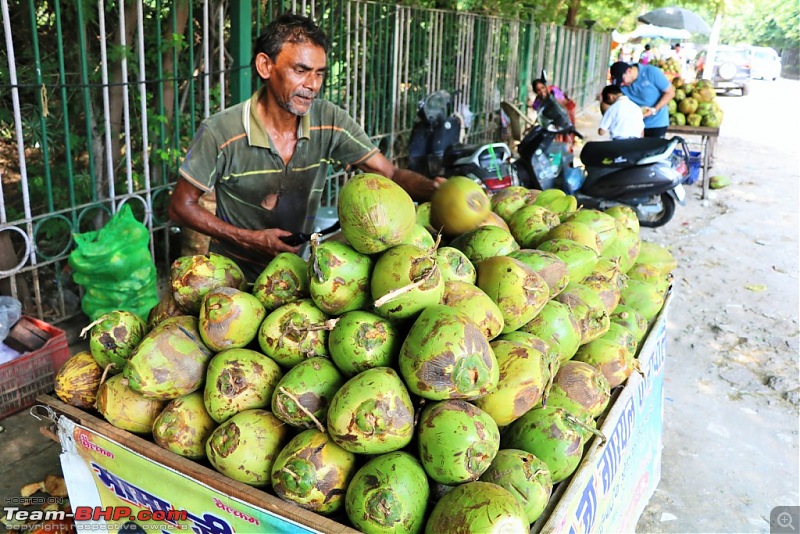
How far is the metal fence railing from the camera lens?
3.72 m

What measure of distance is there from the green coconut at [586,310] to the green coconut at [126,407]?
1.25m

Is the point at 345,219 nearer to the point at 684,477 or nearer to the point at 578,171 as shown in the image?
the point at 684,477

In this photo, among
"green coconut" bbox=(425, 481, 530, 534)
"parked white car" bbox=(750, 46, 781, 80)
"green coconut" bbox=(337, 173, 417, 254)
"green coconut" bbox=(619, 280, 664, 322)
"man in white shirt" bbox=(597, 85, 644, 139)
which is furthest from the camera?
"parked white car" bbox=(750, 46, 781, 80)

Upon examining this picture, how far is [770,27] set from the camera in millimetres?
41531

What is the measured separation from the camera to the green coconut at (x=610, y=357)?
6.73ft

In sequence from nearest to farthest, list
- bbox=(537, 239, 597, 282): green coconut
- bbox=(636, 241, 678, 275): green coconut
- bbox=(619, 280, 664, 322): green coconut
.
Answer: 1. bbox=(537, 239, 597, 282): green coconut
2. bbox=(619, 280, 664, 322): green coconut
3. bbox=(636, 241, 678, 275): green coconut

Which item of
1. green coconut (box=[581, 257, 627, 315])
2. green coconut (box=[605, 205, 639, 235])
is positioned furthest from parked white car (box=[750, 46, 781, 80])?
green coconut (box=[581, 257, 627, 315])

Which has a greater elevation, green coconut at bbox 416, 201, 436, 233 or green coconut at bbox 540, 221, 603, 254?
green coconut at bbox 416, 201, 436, 233

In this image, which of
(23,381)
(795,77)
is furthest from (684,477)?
(795,77)

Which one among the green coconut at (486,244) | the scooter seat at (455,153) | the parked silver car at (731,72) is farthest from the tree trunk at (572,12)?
the green coconut at (486,244)

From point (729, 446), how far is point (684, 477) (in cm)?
47

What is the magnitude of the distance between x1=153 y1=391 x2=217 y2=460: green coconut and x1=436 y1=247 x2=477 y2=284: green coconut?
729 millimetres

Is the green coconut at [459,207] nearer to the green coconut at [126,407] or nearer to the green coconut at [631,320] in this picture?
the green coconut at [631,320]

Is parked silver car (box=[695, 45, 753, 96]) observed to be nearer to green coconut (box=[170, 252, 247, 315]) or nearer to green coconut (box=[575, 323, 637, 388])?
green coconut (box=[575, 323, 637, 388])
